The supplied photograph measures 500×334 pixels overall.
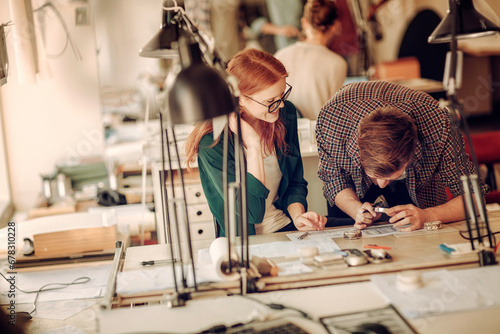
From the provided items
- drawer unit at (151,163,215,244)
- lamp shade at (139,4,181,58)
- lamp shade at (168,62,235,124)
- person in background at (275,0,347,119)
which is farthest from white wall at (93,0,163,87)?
lamp shade at (168,62,235,124)

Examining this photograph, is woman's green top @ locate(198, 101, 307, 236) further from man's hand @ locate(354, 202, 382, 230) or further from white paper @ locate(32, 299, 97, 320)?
white paper @ locate(32, 299, 97, 320)

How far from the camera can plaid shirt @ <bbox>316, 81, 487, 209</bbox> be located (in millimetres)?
1951

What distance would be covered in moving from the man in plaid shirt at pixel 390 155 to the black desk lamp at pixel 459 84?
0.20m

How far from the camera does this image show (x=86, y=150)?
3770 millimetres

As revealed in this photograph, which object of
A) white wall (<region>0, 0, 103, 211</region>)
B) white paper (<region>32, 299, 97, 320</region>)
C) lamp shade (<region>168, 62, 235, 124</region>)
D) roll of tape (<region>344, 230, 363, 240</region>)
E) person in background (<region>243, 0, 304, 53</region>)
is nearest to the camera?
lamp shade (<region>168, 62, 235, 124</region>)

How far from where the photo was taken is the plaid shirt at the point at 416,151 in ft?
6.40

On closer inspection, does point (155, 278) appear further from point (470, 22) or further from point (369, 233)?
point (470, 22)

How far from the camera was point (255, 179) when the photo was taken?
6.30 ft

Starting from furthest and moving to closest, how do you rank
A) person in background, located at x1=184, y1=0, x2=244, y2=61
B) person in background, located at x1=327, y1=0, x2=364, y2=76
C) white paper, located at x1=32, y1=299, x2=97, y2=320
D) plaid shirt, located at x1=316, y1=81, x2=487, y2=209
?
person in background, located at x1=184, y1=0, x2=244, y2=61
person in background, located at x1=327, y1=0, x2=364, y2=76
white paper, located at x1=32, y1=299, x2=97, y2=320
plaid shirt, located at x1=316, y1=81, x2=487, y2=209

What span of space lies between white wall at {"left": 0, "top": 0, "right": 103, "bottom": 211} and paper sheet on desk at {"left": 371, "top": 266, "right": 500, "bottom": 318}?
109 inches

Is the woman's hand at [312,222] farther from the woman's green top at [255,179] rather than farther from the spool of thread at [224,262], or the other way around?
the spool of thread at [224,262]

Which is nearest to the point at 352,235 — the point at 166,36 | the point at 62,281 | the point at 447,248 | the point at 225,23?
the point at 447,248

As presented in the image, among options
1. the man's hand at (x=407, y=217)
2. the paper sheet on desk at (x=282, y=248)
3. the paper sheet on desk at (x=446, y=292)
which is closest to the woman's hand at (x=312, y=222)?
the paper sheet on desk at (x=282, y=248)

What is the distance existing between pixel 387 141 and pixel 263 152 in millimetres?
506
